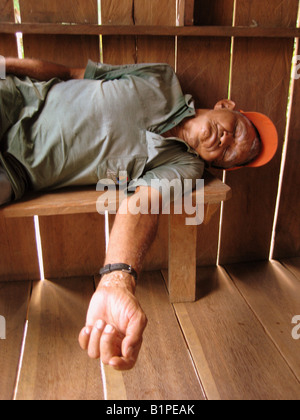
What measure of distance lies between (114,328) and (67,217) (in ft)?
3.74

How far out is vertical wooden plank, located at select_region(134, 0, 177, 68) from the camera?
5.51 ft

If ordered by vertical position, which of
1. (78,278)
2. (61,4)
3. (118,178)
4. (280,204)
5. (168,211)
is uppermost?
(61,4)

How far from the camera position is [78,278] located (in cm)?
206

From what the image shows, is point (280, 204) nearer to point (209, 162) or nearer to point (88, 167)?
point (209, 162)

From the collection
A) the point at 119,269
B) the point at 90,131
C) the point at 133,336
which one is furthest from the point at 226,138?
the point at 133,336

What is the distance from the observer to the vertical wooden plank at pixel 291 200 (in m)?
2.00

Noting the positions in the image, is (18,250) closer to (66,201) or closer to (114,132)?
(66,201)

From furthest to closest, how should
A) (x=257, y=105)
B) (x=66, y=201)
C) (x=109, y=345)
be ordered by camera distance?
(x=257, y=105) < (x=66, y=201) < (x=109, y=345)

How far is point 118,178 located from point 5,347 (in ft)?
2.78

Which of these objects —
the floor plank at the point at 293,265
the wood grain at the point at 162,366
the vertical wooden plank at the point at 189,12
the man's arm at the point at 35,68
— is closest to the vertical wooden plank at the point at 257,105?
the floor plank at the point at 293,265

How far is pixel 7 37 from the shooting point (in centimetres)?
162

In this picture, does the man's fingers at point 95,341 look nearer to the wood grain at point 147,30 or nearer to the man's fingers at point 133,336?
the man's fingers at point 133,336

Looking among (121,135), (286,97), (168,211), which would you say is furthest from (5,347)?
(286,97)

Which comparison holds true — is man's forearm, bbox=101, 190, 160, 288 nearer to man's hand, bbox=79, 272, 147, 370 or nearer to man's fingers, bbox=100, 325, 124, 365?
man's hand, bbox=79, 272, 147, 370
